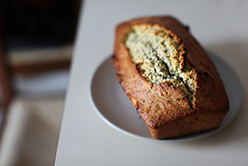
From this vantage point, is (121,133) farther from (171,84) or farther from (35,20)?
(35,20)

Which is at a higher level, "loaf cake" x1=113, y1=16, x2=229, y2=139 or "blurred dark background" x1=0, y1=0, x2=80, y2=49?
"blurred dark background" x1=0, y1=0, x2=80, y2=49

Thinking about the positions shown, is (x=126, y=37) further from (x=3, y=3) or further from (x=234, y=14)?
(x=3, y=3)

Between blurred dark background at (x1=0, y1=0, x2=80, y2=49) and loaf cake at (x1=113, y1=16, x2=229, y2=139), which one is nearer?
loaf cake at (x1=113, y1=16, x2=229, y2=139)

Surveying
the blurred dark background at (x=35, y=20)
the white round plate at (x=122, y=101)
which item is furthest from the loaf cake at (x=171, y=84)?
the blurred dark background at (x=35, y=20)

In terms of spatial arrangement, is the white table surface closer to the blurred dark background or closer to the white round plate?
the white round plate

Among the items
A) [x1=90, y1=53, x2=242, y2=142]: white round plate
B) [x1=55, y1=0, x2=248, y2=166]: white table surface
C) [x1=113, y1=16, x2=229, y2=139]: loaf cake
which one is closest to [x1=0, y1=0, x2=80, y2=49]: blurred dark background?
[x1=55, y1=0, x2=248, y2=166]: white table surface

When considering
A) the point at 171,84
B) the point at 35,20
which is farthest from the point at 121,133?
the point at 35,20

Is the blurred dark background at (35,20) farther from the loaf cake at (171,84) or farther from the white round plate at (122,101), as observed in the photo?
the loaf cake at (171,84)
